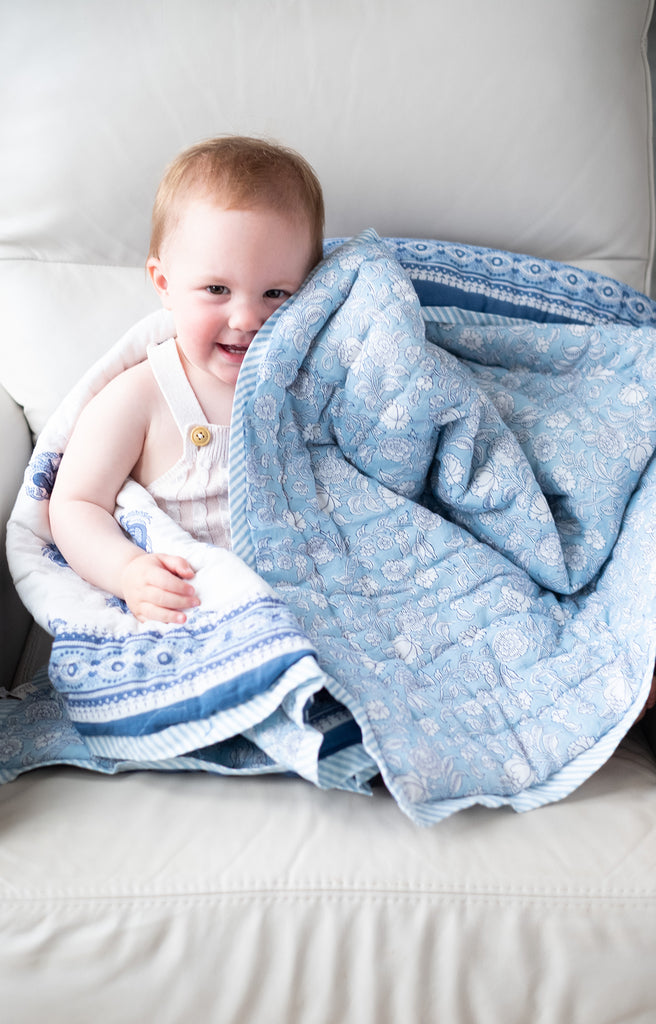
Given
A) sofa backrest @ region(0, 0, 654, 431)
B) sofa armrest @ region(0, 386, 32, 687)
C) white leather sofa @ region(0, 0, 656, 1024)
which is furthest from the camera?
sofa backrest @ region(0, 0, 654, 431)

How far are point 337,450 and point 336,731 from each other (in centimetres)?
39

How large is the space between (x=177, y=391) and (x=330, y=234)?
14.7 inches

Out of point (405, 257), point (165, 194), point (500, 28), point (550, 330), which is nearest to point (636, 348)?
point (550, 330)

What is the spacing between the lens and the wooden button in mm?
1067

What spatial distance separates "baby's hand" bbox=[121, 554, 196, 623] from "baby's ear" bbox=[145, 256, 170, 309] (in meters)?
0.35

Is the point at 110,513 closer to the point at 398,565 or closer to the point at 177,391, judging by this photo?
the point at 177,391

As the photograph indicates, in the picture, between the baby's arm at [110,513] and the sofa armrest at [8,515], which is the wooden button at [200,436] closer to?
the baby's arm at [110,513]

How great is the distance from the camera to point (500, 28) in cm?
123

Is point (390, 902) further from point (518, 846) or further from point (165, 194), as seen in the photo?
point (165, 194)

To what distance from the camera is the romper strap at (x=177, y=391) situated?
1.07 meters

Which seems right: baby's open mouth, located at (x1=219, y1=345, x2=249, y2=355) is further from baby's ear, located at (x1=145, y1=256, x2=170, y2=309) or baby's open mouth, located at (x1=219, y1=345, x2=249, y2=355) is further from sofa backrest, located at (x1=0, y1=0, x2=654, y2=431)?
sofa backrest, located at (x1=0, y1=0, x2=654, y2=431)

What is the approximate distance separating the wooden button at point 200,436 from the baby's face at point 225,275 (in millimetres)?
75

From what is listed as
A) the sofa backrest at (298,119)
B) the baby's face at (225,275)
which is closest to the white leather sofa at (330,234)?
the sofa backrest at (298,119)

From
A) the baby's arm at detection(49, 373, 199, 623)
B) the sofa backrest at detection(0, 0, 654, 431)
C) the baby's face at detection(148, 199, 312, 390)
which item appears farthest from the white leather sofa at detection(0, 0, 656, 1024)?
the baby's face at detection(148, 199, 312, 390)
